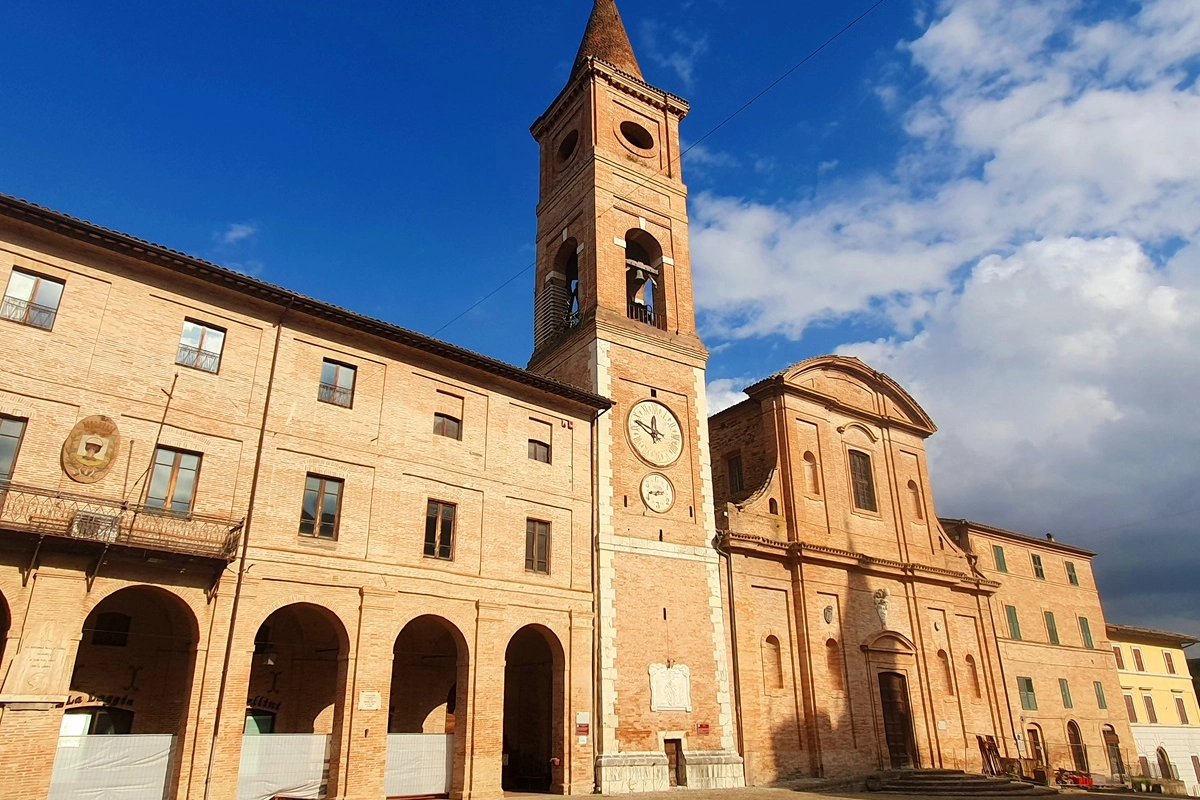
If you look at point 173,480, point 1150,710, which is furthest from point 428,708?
point 1150,710

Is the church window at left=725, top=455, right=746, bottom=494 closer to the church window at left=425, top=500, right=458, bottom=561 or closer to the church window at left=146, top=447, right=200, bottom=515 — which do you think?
the church window at left=425, top=500, right=458, bottom=561

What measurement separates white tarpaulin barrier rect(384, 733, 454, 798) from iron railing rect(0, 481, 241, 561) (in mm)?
5528

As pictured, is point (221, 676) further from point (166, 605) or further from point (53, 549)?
point (53, 549)

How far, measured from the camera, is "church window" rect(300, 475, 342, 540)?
58.0 ft

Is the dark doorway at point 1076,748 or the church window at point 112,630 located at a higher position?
the church window at point 112,630

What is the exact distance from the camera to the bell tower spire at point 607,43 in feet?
103

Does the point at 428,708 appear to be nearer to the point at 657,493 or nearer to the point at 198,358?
the point at 657,493

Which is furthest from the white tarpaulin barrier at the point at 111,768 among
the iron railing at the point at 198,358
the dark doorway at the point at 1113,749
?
the dark doorway at the point at 1113,749

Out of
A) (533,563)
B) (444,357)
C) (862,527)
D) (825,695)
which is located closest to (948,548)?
(862,527)

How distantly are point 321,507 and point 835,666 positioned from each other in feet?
55.2

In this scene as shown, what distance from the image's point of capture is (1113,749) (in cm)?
3559

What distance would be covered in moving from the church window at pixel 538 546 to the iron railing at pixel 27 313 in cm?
1105

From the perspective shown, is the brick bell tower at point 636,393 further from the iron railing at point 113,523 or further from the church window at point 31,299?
the church window at point 31,299

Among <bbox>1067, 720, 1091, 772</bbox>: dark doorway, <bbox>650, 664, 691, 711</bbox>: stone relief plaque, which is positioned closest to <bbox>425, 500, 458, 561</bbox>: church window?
<bbox>650, 664, 691, 711</bbox>: stone relief plaque
